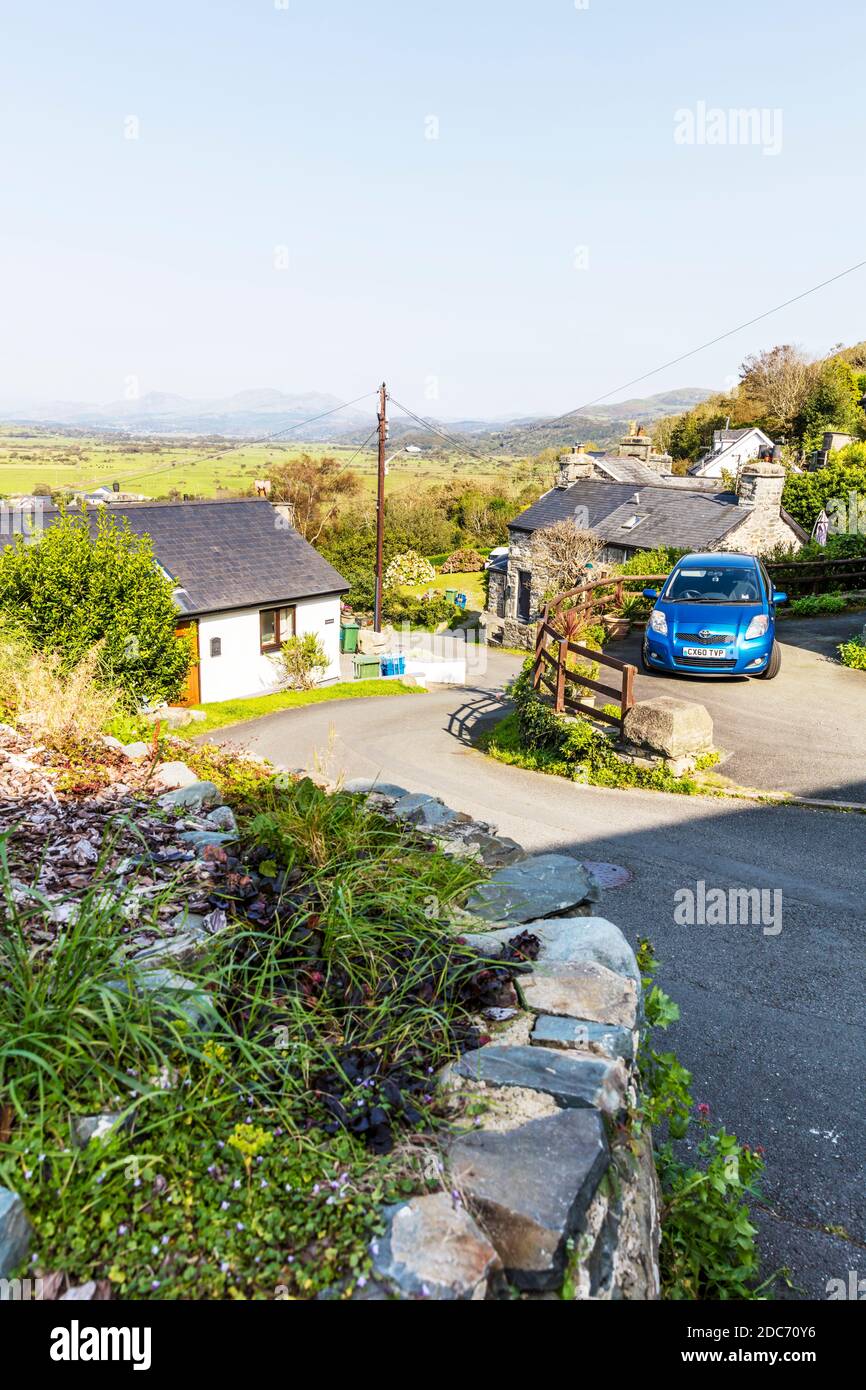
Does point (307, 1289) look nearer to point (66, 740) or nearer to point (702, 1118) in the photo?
point (702, 1118)

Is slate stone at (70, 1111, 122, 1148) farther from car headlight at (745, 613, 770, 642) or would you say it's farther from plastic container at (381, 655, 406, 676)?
plastic container at (381, 655, 406, 676)

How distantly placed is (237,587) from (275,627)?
2.12 metres

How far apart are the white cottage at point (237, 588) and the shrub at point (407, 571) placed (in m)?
11.5

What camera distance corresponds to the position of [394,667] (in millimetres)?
32188

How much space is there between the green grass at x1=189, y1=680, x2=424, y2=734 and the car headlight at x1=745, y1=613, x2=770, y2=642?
1317cm

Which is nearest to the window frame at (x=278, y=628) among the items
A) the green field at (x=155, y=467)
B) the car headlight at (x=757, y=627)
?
the car headlight at (x=757, y=627)

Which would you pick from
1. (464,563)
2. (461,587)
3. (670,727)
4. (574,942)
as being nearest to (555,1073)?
(574,942)

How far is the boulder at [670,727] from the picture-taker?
10.9 meters

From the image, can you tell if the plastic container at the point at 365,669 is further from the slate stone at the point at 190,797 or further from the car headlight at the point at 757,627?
the slate stone at the point at 190,797

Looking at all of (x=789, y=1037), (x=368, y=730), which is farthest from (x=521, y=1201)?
(x=368, y=730)

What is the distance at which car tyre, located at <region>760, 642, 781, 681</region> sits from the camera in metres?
14.1

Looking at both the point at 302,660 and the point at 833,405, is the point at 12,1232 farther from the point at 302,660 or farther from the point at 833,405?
the point at 833,405

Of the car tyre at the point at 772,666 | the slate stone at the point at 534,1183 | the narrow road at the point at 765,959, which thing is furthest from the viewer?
the car tyre at the point at 772,666
